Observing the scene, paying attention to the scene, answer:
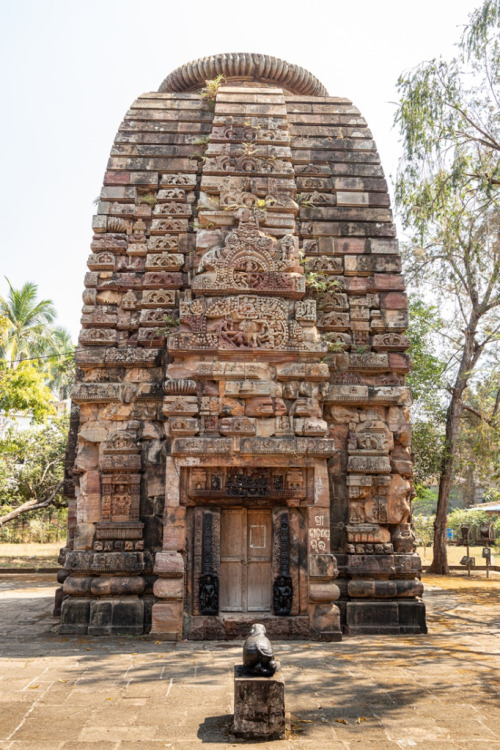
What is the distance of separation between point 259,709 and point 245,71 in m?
10.6

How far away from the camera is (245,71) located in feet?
37.8

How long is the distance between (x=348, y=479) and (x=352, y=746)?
4.48 m

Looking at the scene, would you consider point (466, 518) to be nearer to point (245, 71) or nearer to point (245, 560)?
point (245, 71)

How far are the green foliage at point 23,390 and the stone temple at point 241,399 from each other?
5.97m

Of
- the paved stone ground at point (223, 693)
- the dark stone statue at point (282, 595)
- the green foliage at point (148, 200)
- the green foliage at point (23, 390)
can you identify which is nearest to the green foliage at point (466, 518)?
the green foliage at point (23, 390)

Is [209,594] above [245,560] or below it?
below

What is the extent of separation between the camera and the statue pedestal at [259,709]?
4.25m

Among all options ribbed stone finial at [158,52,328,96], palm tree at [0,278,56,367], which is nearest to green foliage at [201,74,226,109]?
ribbed stone finial at [158,52,328,96]

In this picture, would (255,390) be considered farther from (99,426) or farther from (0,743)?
(0,743)

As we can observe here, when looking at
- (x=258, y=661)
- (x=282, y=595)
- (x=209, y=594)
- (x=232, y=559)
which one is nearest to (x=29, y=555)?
(x=232, y=559)

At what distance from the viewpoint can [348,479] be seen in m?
8.46

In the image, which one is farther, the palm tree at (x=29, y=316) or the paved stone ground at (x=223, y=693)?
the palm tree at (x=29, y=316)

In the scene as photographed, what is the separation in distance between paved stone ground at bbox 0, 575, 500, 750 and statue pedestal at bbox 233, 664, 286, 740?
99 millimetres

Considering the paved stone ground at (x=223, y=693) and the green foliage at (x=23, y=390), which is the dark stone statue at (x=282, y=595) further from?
the green foliage at (x=23, y=390)
